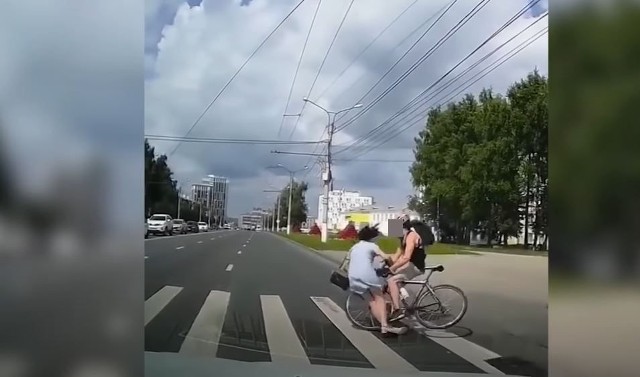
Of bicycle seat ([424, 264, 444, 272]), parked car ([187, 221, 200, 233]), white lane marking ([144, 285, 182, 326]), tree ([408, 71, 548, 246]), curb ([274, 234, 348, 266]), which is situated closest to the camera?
tree ([408, 71, 548, 246])

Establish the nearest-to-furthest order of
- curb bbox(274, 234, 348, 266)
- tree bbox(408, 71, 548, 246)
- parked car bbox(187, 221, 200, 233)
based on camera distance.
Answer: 1. tree bbox(408, 71, 548, 246)
2. curb bbox(274, 234, 348, 266)
3. parked car bbox(187, 221, 200, 233)

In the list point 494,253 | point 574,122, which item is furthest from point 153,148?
point 574,122

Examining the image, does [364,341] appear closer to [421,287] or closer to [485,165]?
[421,287]

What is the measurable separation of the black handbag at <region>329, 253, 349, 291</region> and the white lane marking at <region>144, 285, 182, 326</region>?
838mm

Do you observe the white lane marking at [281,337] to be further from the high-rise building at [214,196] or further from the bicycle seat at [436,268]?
the bicycle seat at [436,268]

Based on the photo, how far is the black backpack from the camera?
3328 millimetres

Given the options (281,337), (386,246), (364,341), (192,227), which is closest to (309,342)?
(281,337)

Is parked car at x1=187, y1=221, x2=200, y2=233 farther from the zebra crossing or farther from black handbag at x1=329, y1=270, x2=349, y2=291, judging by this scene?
black handbag at x1=329, y1=270, x2=349, y2=291

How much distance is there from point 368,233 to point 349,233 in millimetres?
103

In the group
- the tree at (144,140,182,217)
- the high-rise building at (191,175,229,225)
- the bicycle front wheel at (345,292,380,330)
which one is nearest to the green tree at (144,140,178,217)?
the tree at (144,140,182,217)

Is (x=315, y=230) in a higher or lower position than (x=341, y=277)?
higher

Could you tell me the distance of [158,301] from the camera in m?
3.30

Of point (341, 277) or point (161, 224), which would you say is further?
point (341, 277)

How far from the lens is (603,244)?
2.67 m
